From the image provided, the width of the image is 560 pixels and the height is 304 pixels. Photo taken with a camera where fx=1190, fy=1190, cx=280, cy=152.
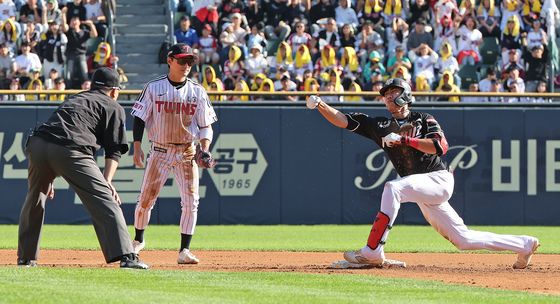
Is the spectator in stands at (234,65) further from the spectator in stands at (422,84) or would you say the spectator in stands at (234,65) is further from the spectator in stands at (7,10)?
the spectator in stands at (7,10)

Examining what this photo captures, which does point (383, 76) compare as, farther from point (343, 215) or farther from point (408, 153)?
point (408, 153)

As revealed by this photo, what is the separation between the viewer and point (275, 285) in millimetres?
9555

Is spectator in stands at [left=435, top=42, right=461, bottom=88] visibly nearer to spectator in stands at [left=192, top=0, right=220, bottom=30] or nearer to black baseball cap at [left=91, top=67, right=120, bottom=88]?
spectator in stands at [left=192, top=0, right=220, bottom=30]

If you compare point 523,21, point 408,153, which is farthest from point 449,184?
point 523,21

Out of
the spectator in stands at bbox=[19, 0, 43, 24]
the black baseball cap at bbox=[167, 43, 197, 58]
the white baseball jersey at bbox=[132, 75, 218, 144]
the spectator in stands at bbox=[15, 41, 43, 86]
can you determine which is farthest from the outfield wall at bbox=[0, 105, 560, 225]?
the black baseball cap at bbox=[167, 43, 197, 58]

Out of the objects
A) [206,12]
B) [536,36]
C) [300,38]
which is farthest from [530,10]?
[206,12]

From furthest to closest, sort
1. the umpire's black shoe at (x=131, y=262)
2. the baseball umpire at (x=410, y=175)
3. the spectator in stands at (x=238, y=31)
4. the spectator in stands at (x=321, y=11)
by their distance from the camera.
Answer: the spectator in stands at (x=321, y=11)
the spectator in stands at (x=238, y=31)
the baseball umpire at (x=410, y=175)
the umpire's black shoe at (x=131, y=262)

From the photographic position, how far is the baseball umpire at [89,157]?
10.2 meters

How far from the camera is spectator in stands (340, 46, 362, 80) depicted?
2281 centimetres

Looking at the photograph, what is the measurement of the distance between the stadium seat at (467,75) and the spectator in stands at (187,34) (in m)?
5.27

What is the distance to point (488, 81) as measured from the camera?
22.4 metres

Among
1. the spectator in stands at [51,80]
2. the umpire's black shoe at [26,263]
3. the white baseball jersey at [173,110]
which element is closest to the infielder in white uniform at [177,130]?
the white baseball jersey at [173,110]

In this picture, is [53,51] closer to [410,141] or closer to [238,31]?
[238,31]

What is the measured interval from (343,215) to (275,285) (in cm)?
988
